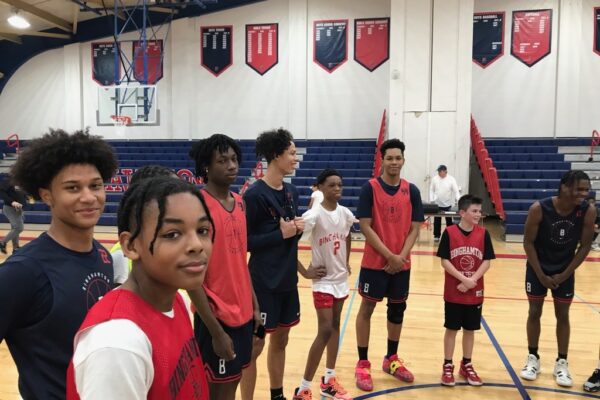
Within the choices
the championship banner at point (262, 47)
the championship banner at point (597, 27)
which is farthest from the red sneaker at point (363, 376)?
the championship banner at point (597, 27)

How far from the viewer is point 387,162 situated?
352 cm

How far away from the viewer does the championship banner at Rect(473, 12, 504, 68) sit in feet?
46.3

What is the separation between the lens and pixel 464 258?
3.58 meters

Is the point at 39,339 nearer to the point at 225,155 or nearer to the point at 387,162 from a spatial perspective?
the point at 225,155

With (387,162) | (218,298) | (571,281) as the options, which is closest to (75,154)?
(218,298)

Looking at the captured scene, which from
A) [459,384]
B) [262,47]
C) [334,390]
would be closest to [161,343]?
[334,390]

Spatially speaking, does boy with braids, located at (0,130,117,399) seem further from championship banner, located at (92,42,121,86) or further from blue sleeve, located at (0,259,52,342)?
championship banner, located at (92,42,121,86)

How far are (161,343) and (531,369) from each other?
344cm

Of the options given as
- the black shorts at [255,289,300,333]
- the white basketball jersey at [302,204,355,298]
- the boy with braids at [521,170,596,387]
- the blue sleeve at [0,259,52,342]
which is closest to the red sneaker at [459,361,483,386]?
the boy with braids at [521,170,596,387]

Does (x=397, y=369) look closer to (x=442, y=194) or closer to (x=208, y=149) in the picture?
(x=208, y=149)

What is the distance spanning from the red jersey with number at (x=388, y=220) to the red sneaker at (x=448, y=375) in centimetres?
82

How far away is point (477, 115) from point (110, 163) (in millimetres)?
14334

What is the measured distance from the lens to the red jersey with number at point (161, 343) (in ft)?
3.40

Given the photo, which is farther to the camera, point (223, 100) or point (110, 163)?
point (223, 100)
